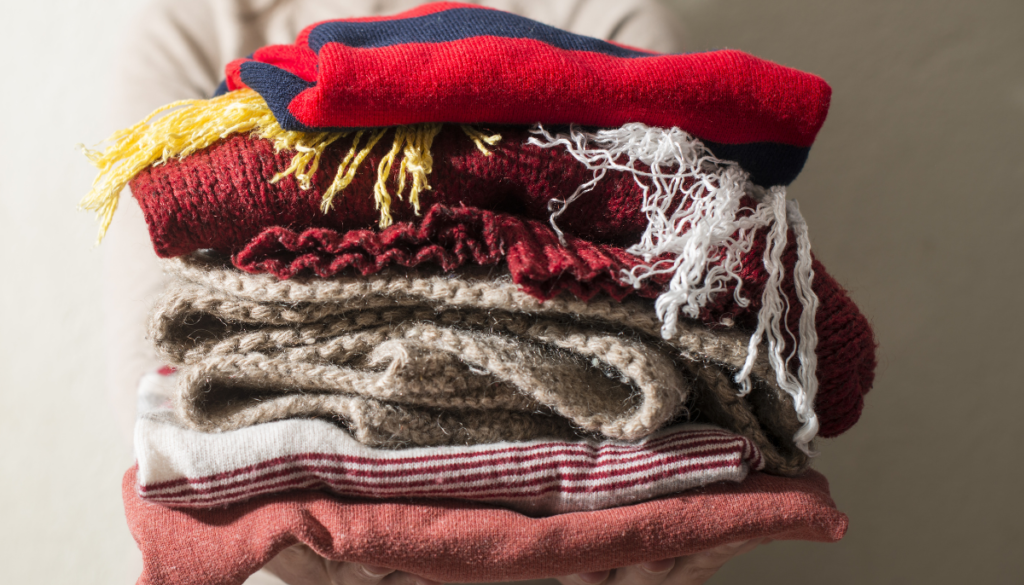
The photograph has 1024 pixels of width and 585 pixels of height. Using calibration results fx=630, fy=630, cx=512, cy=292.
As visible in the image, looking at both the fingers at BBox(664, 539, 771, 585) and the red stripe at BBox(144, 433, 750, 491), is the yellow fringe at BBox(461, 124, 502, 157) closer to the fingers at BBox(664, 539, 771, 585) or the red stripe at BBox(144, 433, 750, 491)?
the red stripe at BBox(144, 433, 750, 491)

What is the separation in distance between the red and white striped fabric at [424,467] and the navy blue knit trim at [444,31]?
0.24 metres

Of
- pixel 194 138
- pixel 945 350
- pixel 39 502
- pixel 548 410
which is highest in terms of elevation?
pixel 194 138

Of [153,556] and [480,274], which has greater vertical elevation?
[480,274]

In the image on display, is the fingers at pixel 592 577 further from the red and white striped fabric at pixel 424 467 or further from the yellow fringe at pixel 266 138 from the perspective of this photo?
the yellow fringe at pixel 266 138

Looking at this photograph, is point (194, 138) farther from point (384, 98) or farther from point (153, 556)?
point (153, 556)

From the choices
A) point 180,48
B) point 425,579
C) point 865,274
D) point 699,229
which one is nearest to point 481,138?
point 699,229

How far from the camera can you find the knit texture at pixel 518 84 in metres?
0.35

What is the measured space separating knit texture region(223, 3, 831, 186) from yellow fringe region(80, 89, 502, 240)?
0.01 meters

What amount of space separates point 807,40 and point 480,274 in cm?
56

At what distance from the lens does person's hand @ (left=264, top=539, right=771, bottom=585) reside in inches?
16.1

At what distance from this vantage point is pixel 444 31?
15.6 inches

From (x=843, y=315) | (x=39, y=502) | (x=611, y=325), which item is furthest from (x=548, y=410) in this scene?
(x=39, y=502)

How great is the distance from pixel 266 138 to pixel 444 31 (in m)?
0.13

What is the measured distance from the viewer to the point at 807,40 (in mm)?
713
